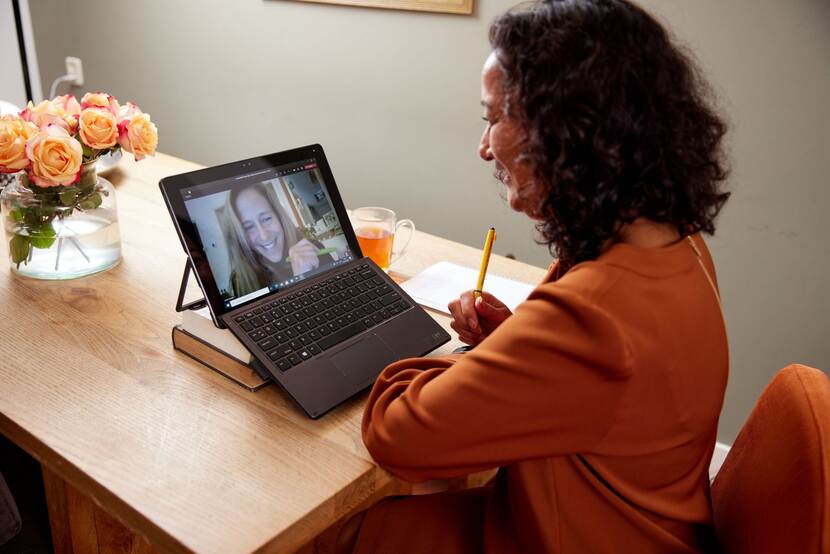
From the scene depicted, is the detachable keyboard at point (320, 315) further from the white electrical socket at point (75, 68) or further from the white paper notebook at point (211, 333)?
the white electrical socket at point (75, 68)

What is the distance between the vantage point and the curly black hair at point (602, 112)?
78 cm

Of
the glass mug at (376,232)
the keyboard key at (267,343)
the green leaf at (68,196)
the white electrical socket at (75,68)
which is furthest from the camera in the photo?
the white electrical socket at (75,68)

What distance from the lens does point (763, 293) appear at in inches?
75.8

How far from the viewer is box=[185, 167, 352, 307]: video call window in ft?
3.48

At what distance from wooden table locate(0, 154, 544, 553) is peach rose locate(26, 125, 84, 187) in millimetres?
207

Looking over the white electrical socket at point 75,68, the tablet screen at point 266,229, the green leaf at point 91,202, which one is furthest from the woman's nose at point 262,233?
the white electrical socket at point 75,68

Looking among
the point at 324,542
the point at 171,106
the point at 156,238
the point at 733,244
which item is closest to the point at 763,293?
the point at 733,244

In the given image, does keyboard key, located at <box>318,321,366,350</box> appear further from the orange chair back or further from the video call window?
the orange chair back

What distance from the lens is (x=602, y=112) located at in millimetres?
781

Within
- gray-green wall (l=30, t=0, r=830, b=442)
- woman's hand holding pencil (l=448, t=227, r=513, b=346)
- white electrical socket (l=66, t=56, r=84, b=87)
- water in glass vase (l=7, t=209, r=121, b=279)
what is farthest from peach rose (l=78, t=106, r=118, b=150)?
white electrical socket (l=66, t=56, r=84, b=87)

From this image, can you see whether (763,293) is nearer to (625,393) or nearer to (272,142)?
(625,393)

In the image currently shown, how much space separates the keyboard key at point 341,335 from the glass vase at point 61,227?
0.54 m

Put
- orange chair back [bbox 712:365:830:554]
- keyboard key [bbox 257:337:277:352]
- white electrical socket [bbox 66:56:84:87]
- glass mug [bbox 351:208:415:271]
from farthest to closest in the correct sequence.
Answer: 1. white electrical socket [bbox 66:56:84:87]
2. glass mug [bbox 351:208:415:271]
3. keyboard key [bbox 257:337:277:352]
4. orange chair back [bbox 712:365:830:554]

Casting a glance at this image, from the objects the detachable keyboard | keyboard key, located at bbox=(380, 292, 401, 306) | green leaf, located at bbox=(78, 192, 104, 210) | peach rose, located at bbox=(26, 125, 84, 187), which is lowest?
keyboard key, located at bbox=(380, 292, 401, 306)
